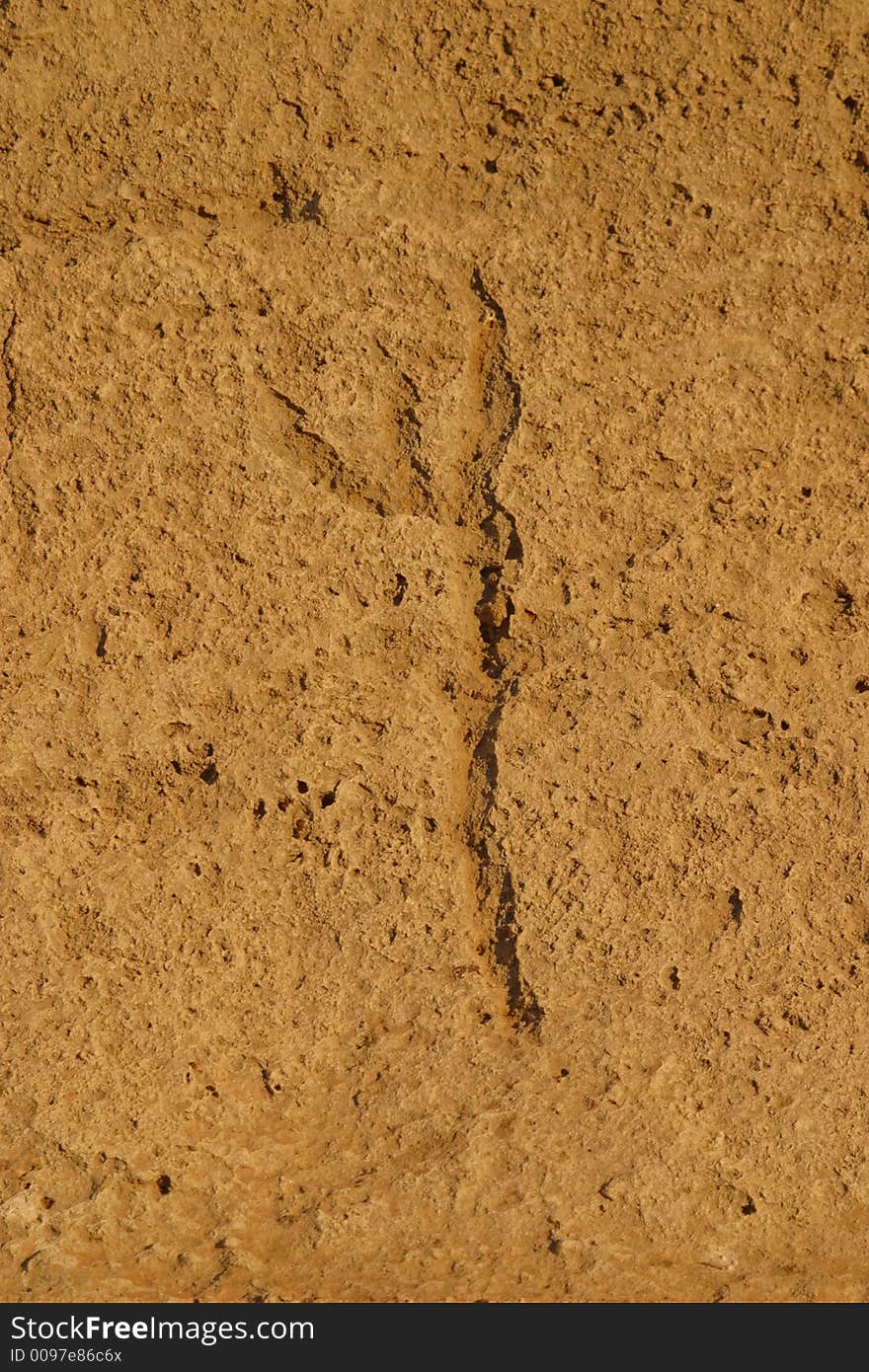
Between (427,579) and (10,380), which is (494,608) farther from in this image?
(10,380)

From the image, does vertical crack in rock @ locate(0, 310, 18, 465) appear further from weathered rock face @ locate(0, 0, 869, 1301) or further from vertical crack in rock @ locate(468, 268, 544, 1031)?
vertical crack in rock @ locate(468, 268, 544, 1031)

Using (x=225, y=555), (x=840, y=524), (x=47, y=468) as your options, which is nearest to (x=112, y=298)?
(x=47, y=468)

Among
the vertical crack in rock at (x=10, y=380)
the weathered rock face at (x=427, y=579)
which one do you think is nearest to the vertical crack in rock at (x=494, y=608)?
the weathered rock face at (x=427, y=579)

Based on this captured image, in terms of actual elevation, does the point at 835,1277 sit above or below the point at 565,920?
below

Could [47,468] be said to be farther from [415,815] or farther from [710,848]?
[710,848]

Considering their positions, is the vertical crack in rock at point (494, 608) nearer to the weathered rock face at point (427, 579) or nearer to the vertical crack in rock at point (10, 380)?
the weathered rock face at point (427, 579)

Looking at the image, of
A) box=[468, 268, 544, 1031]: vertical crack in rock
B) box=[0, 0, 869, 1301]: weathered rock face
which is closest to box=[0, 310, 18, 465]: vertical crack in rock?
box=[0, 0, 869, 1301]: weathered rock face
